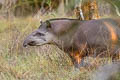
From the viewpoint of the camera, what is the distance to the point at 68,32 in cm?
568

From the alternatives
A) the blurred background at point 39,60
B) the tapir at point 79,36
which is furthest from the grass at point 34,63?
the tapir at point 79,36

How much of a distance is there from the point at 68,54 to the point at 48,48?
3.02ft

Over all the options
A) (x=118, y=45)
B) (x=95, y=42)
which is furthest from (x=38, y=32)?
(x=118, y=45)

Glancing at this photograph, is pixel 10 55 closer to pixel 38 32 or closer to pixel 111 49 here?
pixel 38 32

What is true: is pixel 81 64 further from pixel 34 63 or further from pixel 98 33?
pixel 34 63

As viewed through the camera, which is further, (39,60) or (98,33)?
(39,60)

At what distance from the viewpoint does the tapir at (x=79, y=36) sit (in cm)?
520

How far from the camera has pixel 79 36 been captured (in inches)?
219

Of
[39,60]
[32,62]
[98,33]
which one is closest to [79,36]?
[98,33]

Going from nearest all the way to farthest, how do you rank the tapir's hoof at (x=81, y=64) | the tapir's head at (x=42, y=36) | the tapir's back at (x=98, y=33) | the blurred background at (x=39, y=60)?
1. the blurred background at (x=39, y=60)
2. the tapir's back at (x=98, y=33)
3. the tapir's hoof at (x=81, y=64)
4. the tapir's head at (x=42, y=36)

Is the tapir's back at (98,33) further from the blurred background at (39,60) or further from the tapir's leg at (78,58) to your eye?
the blurred background at (39,60)

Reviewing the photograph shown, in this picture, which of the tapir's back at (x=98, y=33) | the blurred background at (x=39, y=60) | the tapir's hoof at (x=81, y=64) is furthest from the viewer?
the tapir's hoof at (x=81, y=64)

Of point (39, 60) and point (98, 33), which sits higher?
point (98, 33)

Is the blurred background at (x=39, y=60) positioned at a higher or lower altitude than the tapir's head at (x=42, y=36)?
lower
